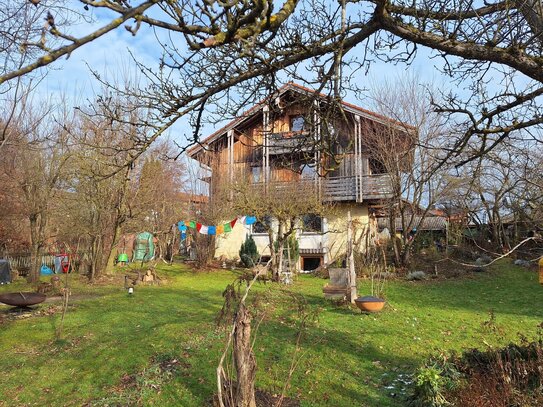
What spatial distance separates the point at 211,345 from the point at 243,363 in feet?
9.56

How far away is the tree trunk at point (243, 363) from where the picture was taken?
4.61 meters

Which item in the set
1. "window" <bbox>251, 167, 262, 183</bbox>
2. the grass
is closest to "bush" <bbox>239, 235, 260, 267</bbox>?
"window" <bbox>251, 167, 262, 183</bbox>

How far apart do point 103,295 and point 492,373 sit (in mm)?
11615

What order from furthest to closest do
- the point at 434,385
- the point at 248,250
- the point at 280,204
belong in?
the point at 248,250, the point at 280,204, the point at 434,385

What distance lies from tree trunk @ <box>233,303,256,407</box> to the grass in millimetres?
1037

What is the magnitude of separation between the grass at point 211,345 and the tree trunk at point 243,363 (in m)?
1.04

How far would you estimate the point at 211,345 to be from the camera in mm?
7371

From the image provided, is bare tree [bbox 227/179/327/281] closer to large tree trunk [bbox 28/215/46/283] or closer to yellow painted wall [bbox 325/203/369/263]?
yellow painted wall [bbox 325/203/369/263]

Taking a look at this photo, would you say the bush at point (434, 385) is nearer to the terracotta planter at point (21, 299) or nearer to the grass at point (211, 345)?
the grass at point (211, 345)

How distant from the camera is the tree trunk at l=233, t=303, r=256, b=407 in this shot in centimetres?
461

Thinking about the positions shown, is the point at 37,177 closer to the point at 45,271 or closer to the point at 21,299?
the point at 45,271

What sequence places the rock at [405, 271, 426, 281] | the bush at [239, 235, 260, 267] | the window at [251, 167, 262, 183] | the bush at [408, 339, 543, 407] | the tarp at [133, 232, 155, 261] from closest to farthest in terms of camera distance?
the bush at [408, 339, 543, 407] < the rock at [405, 271, 426, 281] < the bush at [239, 235, 260, 267] < the window at [251, 167, 262, 183] < the tarp at [133, 232, 155, 261]

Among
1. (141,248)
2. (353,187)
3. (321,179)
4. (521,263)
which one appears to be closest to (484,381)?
(321,179)

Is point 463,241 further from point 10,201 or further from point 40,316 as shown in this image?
point 10,201
